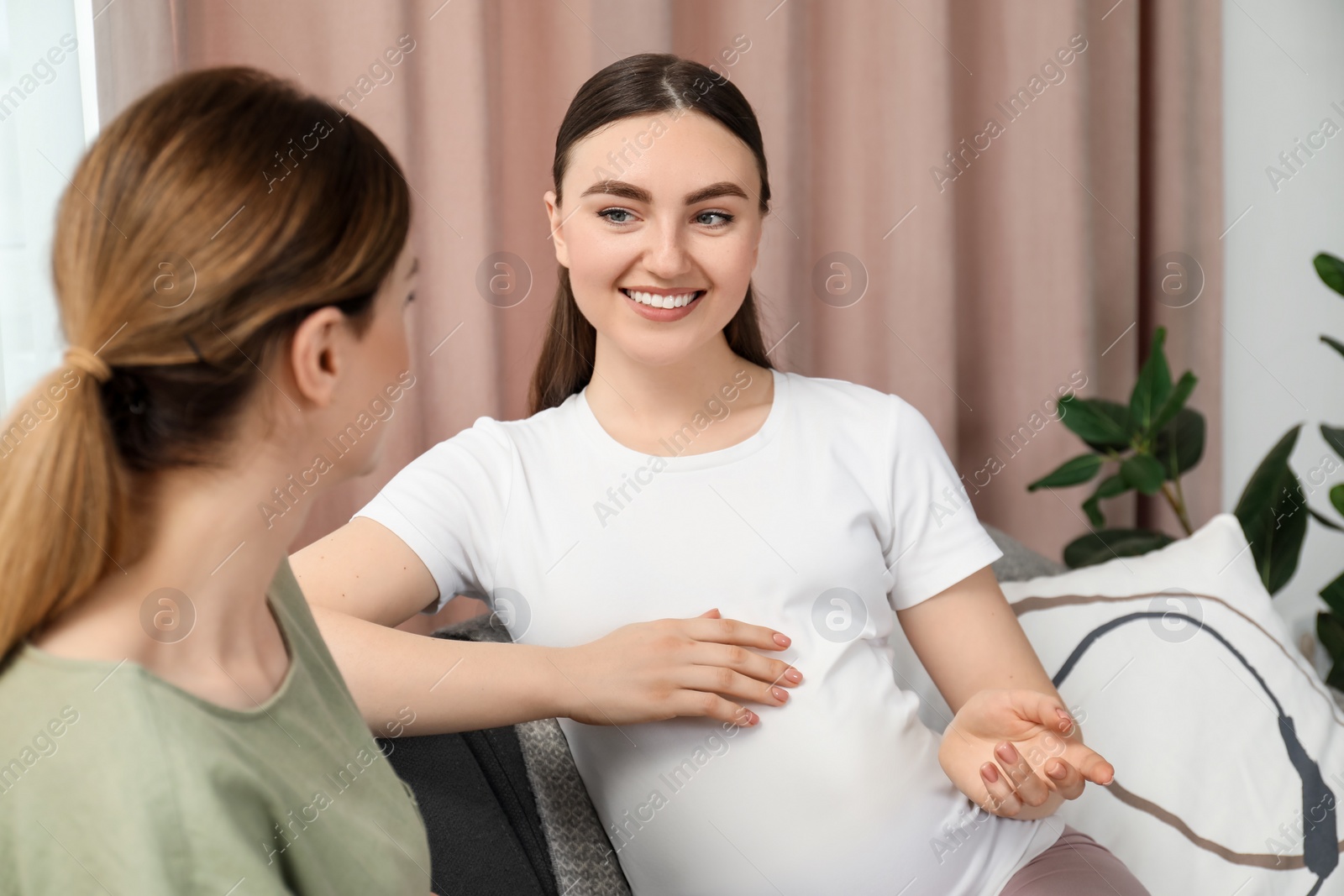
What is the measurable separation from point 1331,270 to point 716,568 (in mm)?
1240

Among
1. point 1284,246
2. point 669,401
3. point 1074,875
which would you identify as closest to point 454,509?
point 669,401

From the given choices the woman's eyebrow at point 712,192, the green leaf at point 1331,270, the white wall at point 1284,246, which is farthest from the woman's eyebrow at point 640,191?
the white wall at point 1284,246

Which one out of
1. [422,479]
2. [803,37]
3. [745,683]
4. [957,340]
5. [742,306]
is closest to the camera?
[745,683]

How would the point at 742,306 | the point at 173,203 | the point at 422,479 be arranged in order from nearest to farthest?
the point at 173,203 < the point at 422,479 < the point at 742,306

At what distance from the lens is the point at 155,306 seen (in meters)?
0.54

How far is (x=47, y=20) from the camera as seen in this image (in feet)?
4.41

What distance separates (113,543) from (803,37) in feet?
5.04

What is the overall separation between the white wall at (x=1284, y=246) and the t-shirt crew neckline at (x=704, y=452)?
59.2 inches

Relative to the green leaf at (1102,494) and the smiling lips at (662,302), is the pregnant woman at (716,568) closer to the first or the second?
the smiling lips at (662,302)

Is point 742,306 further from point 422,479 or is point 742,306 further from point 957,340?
point 957,340

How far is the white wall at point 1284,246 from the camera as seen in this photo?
2139 millimetres

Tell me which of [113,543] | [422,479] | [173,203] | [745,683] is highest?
[173,203]

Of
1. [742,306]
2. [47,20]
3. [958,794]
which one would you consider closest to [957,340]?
[742,306]

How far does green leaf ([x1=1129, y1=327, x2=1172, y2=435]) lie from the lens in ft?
5.70
